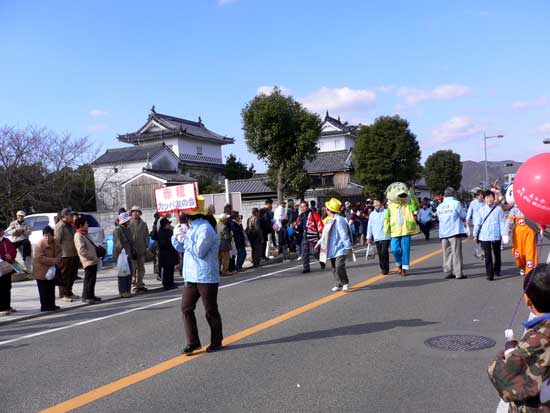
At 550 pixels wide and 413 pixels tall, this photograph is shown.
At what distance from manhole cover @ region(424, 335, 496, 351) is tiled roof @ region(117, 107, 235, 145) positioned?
40.2m

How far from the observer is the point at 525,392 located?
7.85 feet

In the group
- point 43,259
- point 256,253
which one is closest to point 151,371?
point 43,259

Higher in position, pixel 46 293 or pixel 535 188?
pixel 535 188

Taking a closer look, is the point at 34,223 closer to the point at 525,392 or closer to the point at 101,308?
the point at 101,308

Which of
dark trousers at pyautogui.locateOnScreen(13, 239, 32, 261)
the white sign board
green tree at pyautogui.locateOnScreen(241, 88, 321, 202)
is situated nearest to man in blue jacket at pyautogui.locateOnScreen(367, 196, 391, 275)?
the white sign board

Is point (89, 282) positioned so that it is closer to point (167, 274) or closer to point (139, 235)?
point (139, 235)

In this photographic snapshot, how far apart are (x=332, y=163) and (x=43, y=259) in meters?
38.1

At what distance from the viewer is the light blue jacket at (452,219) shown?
10055mm

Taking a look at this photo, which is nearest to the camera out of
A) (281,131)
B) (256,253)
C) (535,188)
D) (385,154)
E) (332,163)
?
(535,188)

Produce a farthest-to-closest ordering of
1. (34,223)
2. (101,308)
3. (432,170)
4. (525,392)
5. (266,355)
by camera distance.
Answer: (432,170) < (34,223) < (101,308) < (266,355) < (525,392)

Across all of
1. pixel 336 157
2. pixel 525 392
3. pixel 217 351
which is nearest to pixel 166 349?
pixel 217 351

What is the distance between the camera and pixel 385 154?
35969 millimetres

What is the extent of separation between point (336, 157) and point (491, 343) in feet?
137

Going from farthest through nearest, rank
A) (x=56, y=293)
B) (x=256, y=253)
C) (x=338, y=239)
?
(x=256, y=253), (x=56, y=293), (x=338, y=239)
